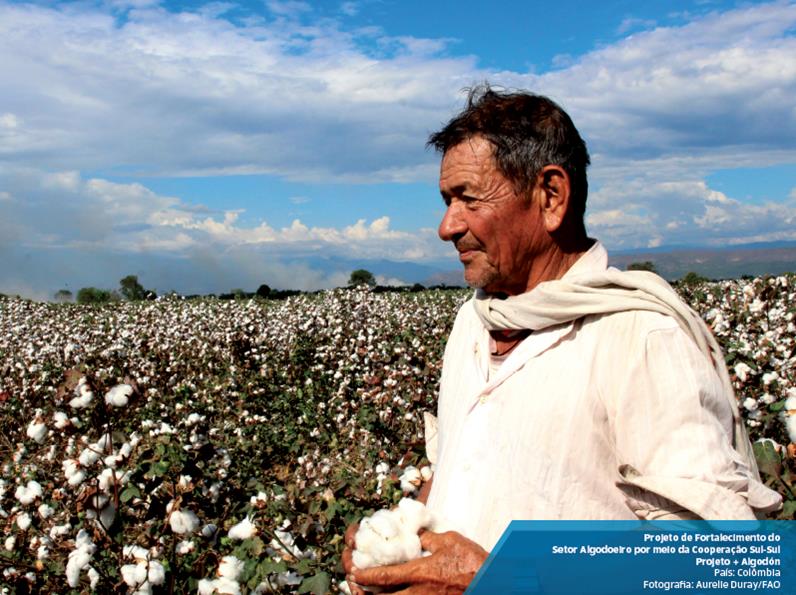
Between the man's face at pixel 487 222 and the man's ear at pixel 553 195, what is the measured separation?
0.08ft

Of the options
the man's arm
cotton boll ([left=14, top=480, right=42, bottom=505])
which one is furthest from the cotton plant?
cotton boll ([left=14, top=480, right=42, bottom=505])

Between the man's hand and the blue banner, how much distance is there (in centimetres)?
3

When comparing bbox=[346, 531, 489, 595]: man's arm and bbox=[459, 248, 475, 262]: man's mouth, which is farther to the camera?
bbox=[459, 248, 475, 262]: man's mouth

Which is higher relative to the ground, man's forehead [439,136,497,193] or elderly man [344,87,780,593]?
man's forehead [439,136,497,193]

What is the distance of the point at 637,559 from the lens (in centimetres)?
185

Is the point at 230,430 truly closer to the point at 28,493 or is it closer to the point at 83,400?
the point at 28,493

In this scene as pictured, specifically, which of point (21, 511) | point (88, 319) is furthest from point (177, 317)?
point (21, 511)

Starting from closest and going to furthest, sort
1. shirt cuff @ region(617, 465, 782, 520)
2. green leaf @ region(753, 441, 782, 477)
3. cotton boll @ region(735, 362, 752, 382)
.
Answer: shirt cuff @ region(617, 465, 782, 520)
green leaf @ region(753, 441, 782, 477)
cotton boll @ region(735, 362, 752, 382)

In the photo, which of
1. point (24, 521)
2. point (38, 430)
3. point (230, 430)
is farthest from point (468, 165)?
point (230, 430)

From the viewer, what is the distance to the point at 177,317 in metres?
13.9

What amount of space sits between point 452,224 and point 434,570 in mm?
948

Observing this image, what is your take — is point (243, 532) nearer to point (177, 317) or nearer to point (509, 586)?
point (509, 586)

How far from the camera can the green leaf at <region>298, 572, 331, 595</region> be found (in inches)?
100

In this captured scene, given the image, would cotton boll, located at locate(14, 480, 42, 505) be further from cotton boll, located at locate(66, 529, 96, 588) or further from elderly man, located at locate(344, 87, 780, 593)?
elderly man, located at locate(344, 87, 780, 593)
